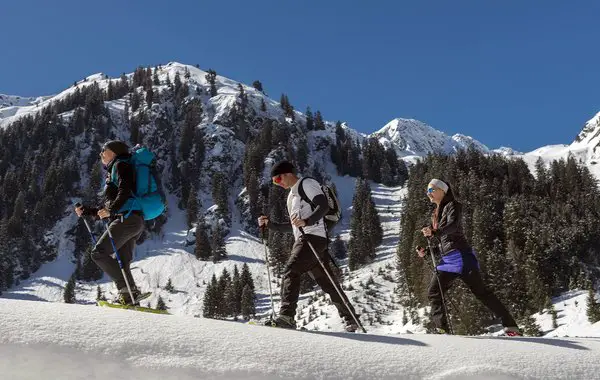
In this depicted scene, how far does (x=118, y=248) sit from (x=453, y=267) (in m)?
4.31

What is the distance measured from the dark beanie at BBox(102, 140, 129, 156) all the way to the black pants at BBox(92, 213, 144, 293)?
0.79m

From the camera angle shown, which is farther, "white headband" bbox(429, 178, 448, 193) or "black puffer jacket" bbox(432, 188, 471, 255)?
"white headband" bbox(429, 178, 448, 193)

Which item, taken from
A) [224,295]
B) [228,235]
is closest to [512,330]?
[224,295]

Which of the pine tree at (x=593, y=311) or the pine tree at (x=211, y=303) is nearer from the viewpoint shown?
the pine tree at (x=593, y=311)

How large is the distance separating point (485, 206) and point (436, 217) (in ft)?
197

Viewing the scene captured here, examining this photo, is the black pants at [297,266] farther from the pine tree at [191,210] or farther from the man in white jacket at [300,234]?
the pine tree at [191,210]

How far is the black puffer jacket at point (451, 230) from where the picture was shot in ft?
22.3

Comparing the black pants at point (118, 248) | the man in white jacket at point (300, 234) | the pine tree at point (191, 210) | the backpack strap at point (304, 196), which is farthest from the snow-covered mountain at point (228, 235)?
the black pants at point (118, 248)

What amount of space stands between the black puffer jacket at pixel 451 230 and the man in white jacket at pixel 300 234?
1.58m

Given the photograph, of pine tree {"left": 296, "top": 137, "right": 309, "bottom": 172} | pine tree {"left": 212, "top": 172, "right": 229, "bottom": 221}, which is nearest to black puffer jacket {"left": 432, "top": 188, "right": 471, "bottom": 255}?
pine tree {"left": 212, "top": 172, "right": 229, "bottom": 221}

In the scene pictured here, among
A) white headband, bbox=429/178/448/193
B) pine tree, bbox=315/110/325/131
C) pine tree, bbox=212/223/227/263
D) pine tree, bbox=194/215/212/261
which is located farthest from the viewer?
pine tree, bbox=315/110/325/131

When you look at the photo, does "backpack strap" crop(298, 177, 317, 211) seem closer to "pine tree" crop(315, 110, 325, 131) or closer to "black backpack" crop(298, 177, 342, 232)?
"black backpack" crop(298, 177, 342, 232)

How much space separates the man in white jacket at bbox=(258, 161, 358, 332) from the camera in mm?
6172

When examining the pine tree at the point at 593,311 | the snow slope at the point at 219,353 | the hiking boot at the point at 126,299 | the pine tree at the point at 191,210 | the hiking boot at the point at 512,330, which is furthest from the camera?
the pine tree at the point at 191,210
